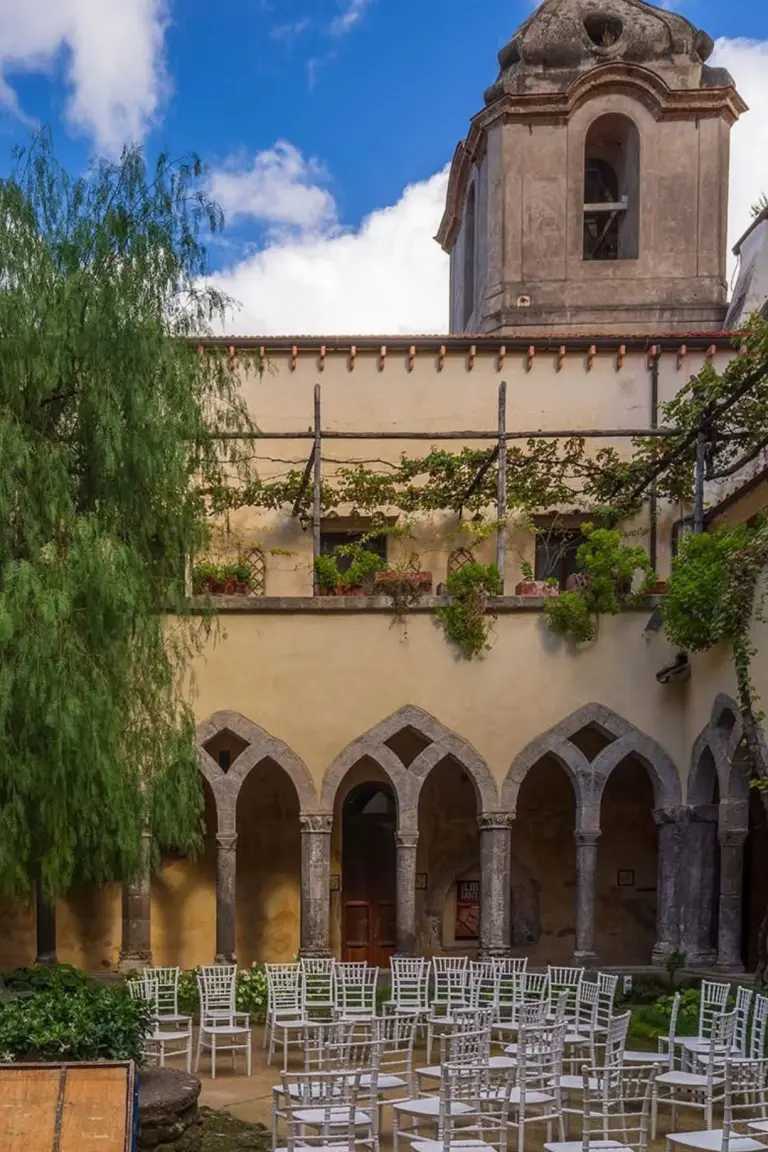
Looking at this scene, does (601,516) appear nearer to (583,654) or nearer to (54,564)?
(583,654)

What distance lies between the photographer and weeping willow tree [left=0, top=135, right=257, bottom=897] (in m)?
9.75

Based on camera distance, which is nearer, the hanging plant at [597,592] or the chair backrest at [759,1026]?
the chair backrest at [759,1026]

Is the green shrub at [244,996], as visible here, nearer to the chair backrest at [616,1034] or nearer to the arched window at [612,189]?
the chair backrest at [616,1034]

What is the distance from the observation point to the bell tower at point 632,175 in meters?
18.7

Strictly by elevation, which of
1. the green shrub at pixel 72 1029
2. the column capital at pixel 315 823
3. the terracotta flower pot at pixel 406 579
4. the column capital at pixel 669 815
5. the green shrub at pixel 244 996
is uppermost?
the terracotta flower pot at pixel 406 579

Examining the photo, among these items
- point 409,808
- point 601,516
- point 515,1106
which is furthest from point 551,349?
point 515,1106

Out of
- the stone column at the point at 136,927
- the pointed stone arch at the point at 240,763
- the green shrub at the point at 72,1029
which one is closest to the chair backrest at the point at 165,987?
the stone column at the point at 136,927

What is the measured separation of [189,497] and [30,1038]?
15.6ft

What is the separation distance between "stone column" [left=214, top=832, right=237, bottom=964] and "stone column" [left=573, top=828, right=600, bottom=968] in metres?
3.63

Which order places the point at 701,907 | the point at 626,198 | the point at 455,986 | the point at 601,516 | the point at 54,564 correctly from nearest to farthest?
the point at 54,564
the point at 455,986
the point at 701,907
the point at 601,516
the point at 626,198

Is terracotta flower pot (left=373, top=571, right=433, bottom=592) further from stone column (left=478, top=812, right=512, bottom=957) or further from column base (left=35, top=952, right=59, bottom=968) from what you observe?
column base (left=35, top=952, right=59, bottom=968)

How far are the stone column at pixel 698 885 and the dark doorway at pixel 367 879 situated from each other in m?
4.54

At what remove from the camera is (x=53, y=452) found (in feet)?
33.2

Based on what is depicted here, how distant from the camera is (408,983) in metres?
11.9
